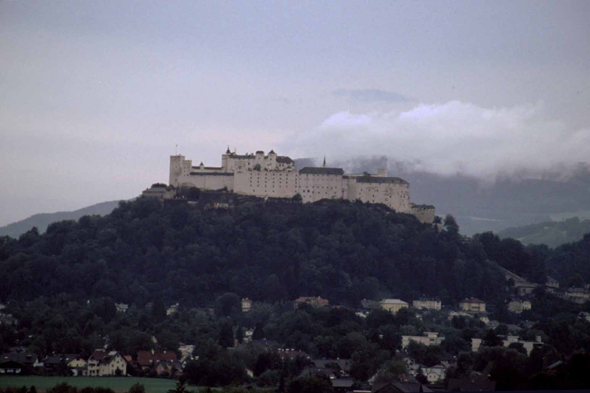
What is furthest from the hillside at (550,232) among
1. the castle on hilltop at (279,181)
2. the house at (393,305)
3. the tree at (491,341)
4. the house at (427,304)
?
the tree at (491,341)

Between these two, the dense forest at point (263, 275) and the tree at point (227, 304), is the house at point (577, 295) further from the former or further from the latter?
the tree at point (227, 304)

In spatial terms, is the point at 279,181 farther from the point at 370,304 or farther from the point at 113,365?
the point at 113,365

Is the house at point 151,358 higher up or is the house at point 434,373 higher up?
the house at point 434,373

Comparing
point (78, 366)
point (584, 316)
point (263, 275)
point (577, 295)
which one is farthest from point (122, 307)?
point (577, 295)

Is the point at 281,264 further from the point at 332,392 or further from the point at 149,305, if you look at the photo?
the point at 332,392

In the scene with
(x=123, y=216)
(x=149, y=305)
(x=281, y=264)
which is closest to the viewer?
(x=149, y=305)

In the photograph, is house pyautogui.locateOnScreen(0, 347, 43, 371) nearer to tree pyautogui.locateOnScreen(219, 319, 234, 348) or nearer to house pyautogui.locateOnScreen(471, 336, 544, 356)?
tree pyautogui.locateOnScreen(219, 319, 234, 348)

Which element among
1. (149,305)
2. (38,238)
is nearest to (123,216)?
(38,238)

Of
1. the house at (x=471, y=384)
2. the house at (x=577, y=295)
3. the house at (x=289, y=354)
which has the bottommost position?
the house at (x=289, y=354)
